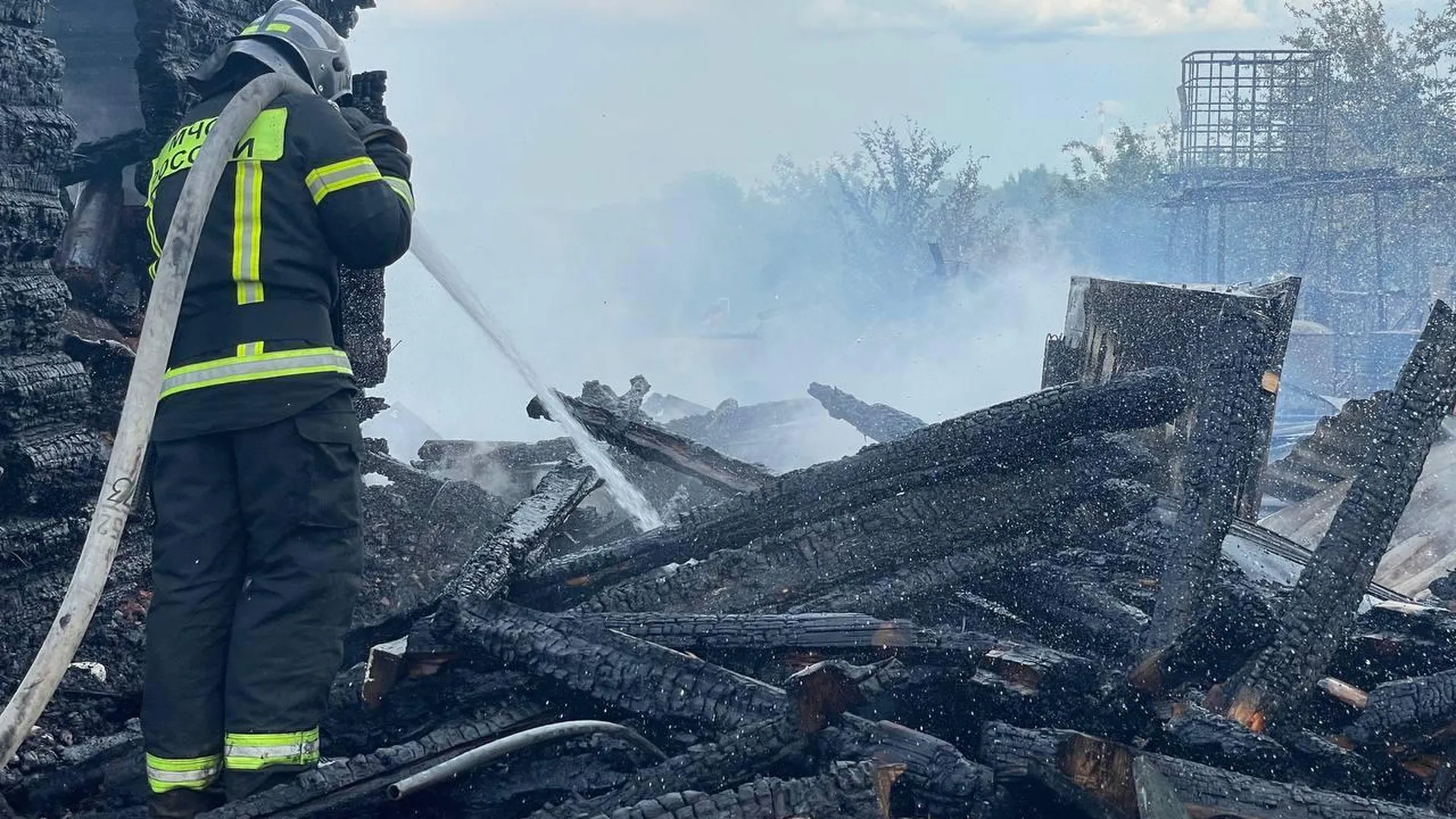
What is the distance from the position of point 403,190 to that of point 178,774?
1.65m

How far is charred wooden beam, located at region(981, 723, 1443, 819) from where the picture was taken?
2400mm

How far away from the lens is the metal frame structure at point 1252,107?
18109mm

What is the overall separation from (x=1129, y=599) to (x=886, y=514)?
0.86 m

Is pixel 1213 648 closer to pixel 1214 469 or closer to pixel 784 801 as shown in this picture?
pixel 1214 469

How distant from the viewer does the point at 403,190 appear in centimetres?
310

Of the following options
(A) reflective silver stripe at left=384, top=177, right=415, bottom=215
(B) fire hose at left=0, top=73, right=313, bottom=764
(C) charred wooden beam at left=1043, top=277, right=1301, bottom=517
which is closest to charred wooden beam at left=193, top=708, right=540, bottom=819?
(B) fire hose at left=0, top=73, right=313, bottom=764

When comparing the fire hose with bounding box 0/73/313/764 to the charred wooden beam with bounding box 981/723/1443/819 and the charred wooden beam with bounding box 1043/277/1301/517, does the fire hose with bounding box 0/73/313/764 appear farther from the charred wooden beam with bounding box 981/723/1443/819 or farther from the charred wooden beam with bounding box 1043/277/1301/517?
the charred wooden beam with bounding box 1043/277/1301/517

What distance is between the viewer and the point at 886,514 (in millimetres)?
3854

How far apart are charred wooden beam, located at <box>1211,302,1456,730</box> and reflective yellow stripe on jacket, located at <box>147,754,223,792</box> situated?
2.71m

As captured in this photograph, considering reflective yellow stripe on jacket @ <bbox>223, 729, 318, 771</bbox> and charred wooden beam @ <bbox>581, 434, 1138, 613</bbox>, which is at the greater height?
charred wooden beam @ <bbox>581, 434, 1138, 613</bbox>

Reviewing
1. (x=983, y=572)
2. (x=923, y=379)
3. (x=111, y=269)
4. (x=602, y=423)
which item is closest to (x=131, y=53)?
(x=111, y=269)

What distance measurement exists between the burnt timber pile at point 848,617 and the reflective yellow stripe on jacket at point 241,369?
0.85 metres

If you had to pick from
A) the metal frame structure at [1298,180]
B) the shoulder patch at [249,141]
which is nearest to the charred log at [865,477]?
the shoulder patch at [249,141]

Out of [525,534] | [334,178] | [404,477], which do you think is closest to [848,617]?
[525,534]
